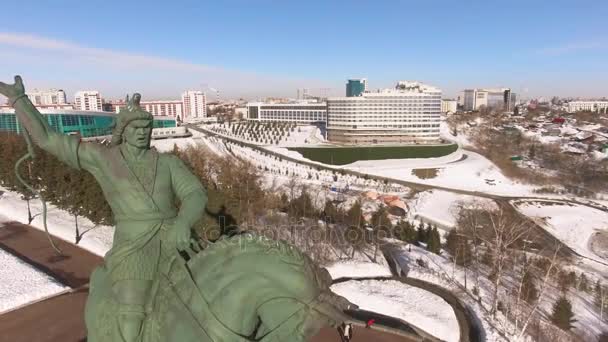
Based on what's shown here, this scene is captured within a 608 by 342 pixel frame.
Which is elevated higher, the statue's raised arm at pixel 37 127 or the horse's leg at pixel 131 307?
the statue's raised arm at pixel 37 127

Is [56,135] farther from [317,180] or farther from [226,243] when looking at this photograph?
[317,180]

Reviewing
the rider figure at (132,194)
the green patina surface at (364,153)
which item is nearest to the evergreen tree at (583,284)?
the rider figure at (132,194)

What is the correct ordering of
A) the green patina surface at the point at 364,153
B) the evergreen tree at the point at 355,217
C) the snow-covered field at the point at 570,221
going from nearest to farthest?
1. the evergreen tree at the point at 355,217
2. the snow-covered field at the point at 570,221
3. the green patina surface at the point at 364,153

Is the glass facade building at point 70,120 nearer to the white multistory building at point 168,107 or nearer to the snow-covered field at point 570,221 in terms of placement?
the snow-covered field at point 570,221

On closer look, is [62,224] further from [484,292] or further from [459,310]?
[484,292]

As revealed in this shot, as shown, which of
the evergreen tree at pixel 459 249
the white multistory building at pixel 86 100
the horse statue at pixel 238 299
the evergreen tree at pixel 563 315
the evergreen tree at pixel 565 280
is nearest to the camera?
the horse statue at pixel 238 299

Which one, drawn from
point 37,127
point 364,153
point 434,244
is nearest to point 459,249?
point 434,244
